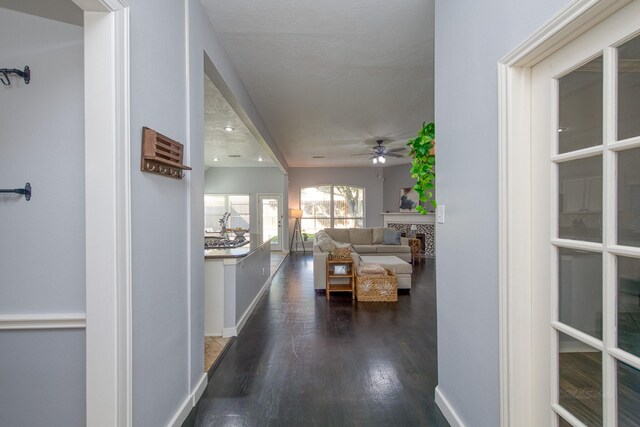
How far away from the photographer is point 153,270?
1.50 m

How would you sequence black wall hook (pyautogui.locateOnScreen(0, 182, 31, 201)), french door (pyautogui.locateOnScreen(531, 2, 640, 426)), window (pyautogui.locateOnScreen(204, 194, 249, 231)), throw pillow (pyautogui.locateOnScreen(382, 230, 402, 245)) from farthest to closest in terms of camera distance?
1. window (pyautogui.locateOnScreen(204, 194, 249, 231))
2. throw pillow (pyautogui.locateOnScreen(382, 230, 402, 245))
3. black wall hook (pyautogui.locateOnScreen(0, 182, 31, 201))
4. french door (pyautogui.locateOnScreen(531, 2, 640, 426))

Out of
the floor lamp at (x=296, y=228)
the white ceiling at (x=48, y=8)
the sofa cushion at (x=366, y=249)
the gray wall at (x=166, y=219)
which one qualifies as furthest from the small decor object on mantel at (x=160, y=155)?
the floor lamp at (x=296, y=228)

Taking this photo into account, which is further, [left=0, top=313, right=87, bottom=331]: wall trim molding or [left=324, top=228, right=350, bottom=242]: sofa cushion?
[left=324, top=228, right=350, bottom=242]: sofa cushion

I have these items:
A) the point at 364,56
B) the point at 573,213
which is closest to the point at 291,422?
the point at 573,213

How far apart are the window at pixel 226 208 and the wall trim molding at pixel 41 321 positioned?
8.20m

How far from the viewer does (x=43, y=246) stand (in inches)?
54.0

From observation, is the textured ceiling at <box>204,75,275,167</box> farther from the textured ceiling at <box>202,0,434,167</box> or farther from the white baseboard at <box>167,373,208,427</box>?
the white baseboard at <box>167,373,208,427</box>

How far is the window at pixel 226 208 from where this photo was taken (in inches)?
373

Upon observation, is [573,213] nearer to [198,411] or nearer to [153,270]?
[153,270]

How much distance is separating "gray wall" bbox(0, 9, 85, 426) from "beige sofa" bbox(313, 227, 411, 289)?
3.61 m

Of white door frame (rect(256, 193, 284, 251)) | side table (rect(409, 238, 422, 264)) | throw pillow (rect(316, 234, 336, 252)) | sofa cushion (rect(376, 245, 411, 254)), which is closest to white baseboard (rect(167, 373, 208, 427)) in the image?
throw pillow (rect(316, 234, 336, 252))

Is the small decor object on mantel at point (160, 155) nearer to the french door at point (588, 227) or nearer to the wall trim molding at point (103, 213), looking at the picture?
the wall trim molding at point (103, 213)

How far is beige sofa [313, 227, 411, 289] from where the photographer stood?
4.80m

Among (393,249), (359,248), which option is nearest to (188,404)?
(359,248)
